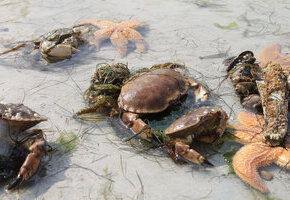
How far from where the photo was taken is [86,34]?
7.14 m

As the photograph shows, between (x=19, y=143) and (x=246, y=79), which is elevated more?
(x=246, y=79)

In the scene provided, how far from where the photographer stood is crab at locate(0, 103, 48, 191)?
11.5ft

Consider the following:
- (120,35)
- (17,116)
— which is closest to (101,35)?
(120,35)

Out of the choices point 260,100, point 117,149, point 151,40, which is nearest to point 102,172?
point 117,149

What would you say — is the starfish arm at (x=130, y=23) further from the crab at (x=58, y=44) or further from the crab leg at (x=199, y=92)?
the crab leg at (x=199, y=92)

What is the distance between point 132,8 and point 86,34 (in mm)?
1882

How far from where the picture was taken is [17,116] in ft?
12.0

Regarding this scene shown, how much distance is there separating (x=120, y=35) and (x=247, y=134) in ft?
12.5

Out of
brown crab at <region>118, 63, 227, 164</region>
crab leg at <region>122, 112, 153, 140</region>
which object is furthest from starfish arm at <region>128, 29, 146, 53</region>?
crab leg at <region>122, 112, 153, 140</region>

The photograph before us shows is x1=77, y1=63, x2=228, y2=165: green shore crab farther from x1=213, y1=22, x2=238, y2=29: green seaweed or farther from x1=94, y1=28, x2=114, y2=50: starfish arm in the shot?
x1=213, y1=22, x2=238, y2=29: green seaweed

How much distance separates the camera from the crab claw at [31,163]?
11.1 ft

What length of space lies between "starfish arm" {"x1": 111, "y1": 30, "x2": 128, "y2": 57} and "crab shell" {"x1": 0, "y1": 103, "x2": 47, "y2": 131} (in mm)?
2915

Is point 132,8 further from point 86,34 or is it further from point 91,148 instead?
point 91,148

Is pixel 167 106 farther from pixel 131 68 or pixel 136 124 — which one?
pixel 131 68
